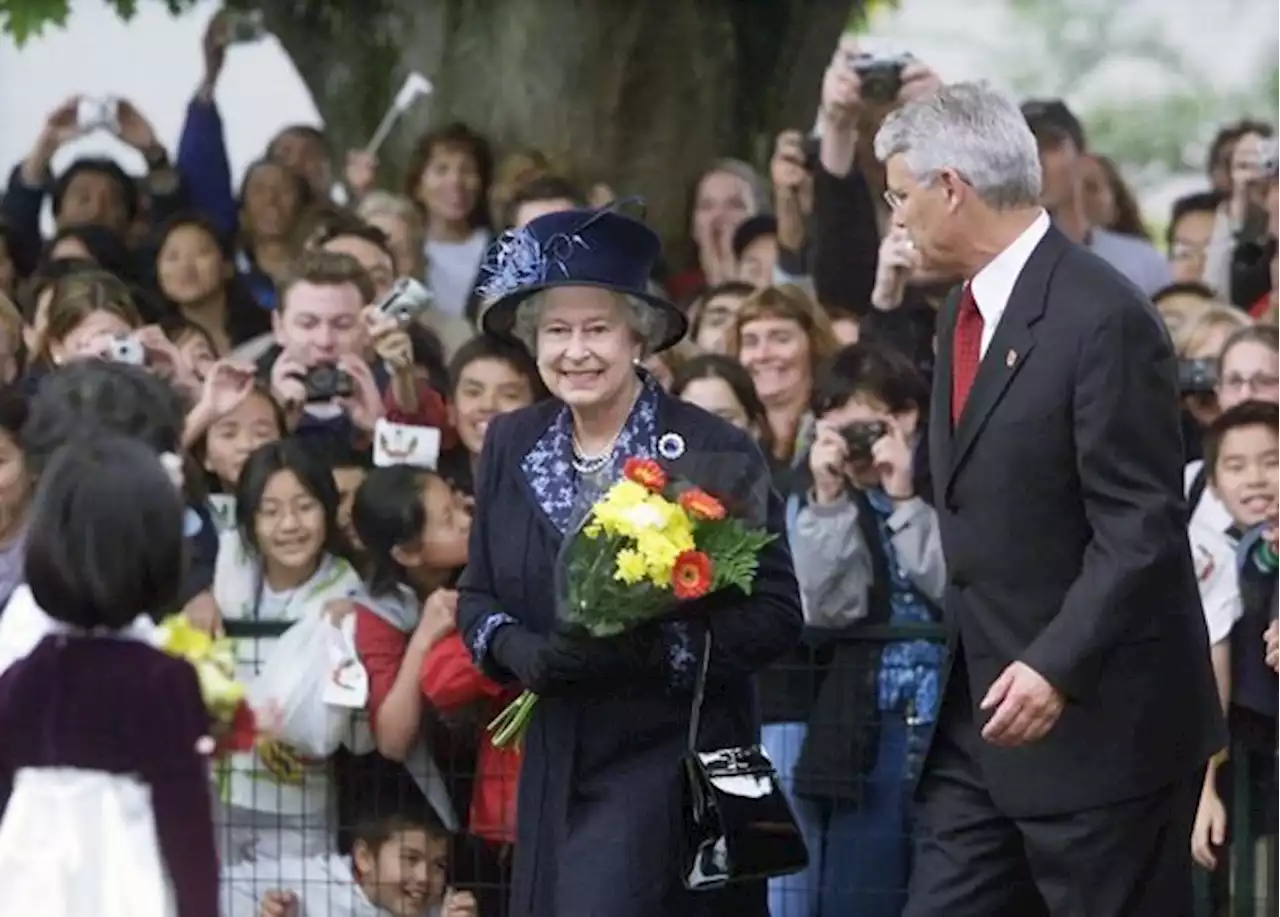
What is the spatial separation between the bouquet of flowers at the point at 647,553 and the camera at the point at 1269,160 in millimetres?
3605

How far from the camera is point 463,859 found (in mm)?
7281

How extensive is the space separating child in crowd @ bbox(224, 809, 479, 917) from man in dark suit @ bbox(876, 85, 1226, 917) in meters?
1.94

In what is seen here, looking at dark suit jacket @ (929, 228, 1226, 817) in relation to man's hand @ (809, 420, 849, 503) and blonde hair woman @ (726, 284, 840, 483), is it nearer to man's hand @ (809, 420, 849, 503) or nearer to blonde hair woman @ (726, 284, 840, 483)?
man's hand @ (809, 420, 849, 503)

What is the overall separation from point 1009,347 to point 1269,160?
349 cm

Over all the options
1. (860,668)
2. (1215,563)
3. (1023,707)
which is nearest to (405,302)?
(860,668)

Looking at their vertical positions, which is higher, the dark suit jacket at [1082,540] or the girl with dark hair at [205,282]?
the girl with dark hair at [205,282]

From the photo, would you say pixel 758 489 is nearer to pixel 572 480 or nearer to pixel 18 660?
pixel 572 480

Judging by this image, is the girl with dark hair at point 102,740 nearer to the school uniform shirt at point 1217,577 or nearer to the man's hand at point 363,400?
the school uniform shirt at point 1217,577

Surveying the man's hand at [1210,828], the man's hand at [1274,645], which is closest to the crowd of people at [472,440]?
the man's hand at [1210,828]

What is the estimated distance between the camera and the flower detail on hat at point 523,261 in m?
5.88

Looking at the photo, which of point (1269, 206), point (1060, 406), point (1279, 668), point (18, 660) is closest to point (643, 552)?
point (1060, 406)

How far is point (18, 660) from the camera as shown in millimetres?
5043

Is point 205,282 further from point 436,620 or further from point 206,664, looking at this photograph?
point 206,664

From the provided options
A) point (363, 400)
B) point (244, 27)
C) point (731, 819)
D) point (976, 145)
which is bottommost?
point (731, 819)
